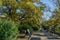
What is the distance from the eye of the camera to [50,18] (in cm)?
3416

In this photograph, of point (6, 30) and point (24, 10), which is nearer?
point (6, 30)

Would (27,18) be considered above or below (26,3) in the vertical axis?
below

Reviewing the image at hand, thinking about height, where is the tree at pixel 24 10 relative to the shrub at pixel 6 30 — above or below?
below

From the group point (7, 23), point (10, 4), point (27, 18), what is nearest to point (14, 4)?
point (10, 4)

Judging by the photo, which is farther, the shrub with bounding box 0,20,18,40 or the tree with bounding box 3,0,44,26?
the tree with bounding box 3,0,44,26

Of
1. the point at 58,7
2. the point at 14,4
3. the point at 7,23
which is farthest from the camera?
the point at 58,7

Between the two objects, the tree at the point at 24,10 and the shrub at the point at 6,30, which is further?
the tree at the point at 24,10

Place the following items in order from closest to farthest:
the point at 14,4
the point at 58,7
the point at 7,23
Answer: the point at 7,23, the point at 14,4, the point at 58,7

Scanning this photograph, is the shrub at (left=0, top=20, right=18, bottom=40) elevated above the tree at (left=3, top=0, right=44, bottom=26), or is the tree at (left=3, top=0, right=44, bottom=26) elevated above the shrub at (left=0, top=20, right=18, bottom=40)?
the shrub at (left=0, top=20, right=18, bottom=40)

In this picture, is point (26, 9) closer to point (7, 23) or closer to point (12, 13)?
point (12, 13)

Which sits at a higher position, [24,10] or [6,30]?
[6,30]

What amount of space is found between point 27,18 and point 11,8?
3109 millimetres

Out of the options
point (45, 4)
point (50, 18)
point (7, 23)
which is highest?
point (7, 23)

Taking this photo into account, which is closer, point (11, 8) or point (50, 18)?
point (11, 8)
